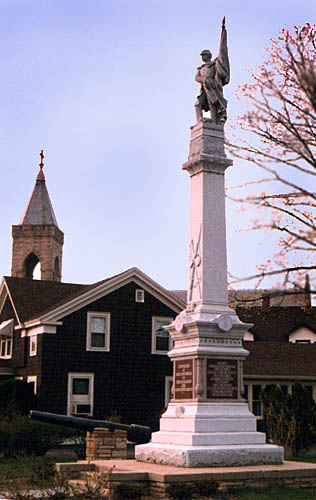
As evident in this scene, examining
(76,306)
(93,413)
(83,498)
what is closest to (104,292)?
(76,306)

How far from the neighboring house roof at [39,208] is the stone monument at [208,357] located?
2036 inches

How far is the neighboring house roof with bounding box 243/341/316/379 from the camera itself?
3512 centimetres

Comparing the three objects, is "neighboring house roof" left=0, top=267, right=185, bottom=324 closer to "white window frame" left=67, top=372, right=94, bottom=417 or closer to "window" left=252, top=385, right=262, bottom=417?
"white window frame" left=67, top=372, right=94, bottom=417

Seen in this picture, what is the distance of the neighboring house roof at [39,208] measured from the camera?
6750 centimetres

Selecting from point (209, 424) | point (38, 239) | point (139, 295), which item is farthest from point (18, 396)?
point (38, 239)

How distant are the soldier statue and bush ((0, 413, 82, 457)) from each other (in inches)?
422

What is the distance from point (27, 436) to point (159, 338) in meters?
11.8

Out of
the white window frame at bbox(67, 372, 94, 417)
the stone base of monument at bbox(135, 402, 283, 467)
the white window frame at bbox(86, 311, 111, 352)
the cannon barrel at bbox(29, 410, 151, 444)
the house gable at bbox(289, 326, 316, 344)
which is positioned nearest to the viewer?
the stone base of monument at bbox(135, 402, 283, 467)

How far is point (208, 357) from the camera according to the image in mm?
15148

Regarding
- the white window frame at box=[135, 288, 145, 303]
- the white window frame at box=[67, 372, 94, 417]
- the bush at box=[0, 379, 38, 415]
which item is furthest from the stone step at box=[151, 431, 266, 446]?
the white window frame at box=[135, 288, 145, 303]

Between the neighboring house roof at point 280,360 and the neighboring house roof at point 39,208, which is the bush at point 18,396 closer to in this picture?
the neighboring house roof at point 280,360

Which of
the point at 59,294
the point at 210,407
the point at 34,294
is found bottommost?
the point at 210,407

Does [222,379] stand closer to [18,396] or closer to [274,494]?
[274,494]

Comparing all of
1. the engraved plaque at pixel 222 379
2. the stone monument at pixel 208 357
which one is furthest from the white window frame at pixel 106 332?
the engraved plaque at pixel 222 379
